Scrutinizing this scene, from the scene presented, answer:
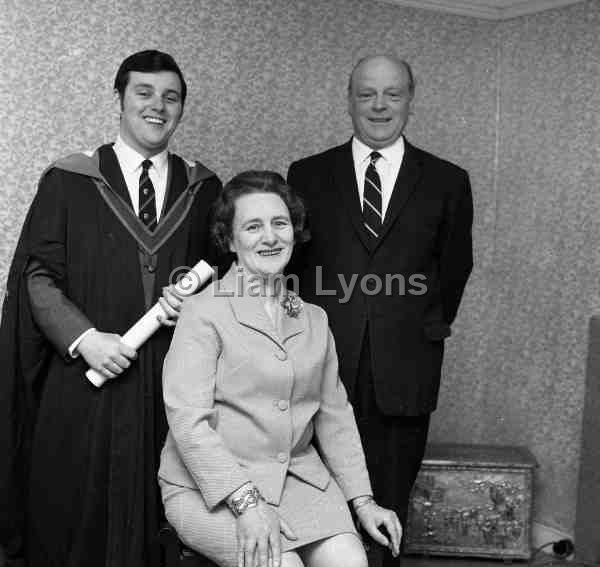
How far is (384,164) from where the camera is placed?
2.94 m

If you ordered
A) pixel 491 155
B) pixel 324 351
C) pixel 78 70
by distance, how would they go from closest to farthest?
1. pixel 324 351
2. pixel 78 70
3. pixel 491 155

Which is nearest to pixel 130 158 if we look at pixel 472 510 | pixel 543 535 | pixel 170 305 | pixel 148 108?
pixel 148 108

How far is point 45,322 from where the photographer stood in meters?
2.59

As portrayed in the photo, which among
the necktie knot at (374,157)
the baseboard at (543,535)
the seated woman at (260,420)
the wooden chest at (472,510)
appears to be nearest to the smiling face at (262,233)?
the seated woman at (260,420)

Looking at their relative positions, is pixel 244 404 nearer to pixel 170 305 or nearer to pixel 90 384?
pixel 170 305

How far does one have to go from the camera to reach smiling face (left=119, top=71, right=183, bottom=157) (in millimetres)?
2680

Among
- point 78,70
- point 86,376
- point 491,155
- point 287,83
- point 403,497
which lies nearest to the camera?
point 86,376

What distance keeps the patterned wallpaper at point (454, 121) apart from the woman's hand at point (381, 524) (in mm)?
1826

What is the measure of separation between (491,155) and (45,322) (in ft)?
8.20

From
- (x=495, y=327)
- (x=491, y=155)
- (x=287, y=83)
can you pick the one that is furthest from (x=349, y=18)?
(x=495, y=327)

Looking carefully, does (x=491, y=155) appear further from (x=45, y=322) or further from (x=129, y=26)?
(x=45, y=322)

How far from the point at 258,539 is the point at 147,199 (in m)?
1.08

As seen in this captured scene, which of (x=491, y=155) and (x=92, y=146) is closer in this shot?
(x=92, y=146)

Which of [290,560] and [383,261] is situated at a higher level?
[383,261]
